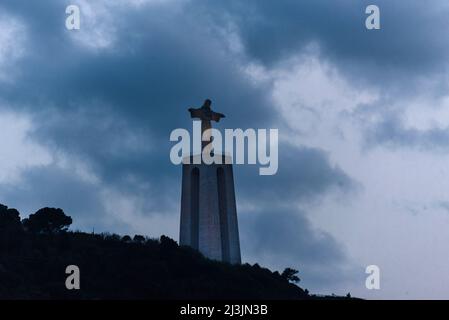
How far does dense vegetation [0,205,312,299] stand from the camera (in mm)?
51688

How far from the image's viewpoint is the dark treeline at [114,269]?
51688mm

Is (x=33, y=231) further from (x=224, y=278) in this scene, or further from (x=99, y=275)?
(x=224, y=278)

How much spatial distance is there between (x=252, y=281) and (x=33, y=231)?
18295 mm

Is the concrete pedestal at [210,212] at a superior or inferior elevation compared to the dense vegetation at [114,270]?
superior

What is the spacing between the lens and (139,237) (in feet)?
210

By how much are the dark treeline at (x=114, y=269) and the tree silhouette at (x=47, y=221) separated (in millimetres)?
90

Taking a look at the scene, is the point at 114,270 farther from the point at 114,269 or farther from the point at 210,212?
the point at 210,212

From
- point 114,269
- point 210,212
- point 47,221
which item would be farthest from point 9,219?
point 210,212

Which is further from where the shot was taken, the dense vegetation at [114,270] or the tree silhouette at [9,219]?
the tree silhouette at [9,219]

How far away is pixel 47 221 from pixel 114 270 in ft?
43.5

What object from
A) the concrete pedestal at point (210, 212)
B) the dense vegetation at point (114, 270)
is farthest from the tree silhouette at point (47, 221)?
the concrete pedestal at point (210, 212)

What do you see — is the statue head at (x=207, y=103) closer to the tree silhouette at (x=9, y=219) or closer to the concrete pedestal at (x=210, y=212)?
the concrete pedestal at (x=210, y=212)
